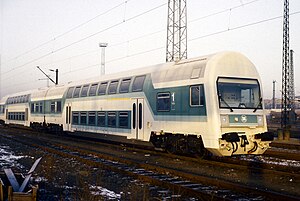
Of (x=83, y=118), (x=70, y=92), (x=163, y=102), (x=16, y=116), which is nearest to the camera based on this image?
(x=163, y=102)

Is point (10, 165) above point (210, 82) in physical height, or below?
below

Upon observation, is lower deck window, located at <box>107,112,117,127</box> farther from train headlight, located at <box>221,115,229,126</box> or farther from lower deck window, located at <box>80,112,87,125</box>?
train headlight, located at <box>221,115,229,126</box>

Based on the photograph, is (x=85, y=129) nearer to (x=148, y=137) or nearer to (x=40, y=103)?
(x=148, y=137)

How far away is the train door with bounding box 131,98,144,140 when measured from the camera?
15922 mm

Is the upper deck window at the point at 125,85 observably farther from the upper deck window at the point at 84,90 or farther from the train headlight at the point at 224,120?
the train headlight at the point at 224,120

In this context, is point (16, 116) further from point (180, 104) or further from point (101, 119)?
point (180, 104)

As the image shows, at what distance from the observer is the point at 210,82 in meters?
12.4

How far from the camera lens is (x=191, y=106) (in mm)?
13086

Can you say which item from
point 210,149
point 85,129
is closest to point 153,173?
point 210,149

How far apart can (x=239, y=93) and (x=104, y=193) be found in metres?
6.72

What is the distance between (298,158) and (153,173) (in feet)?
21.2

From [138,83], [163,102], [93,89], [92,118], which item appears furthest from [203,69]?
[92,118]

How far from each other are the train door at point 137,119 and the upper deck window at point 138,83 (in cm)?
50

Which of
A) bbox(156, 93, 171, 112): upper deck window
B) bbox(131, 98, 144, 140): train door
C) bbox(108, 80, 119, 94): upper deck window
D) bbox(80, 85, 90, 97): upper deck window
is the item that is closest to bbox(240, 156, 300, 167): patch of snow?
bbox(156, 93, 171, 112): upper deck window
